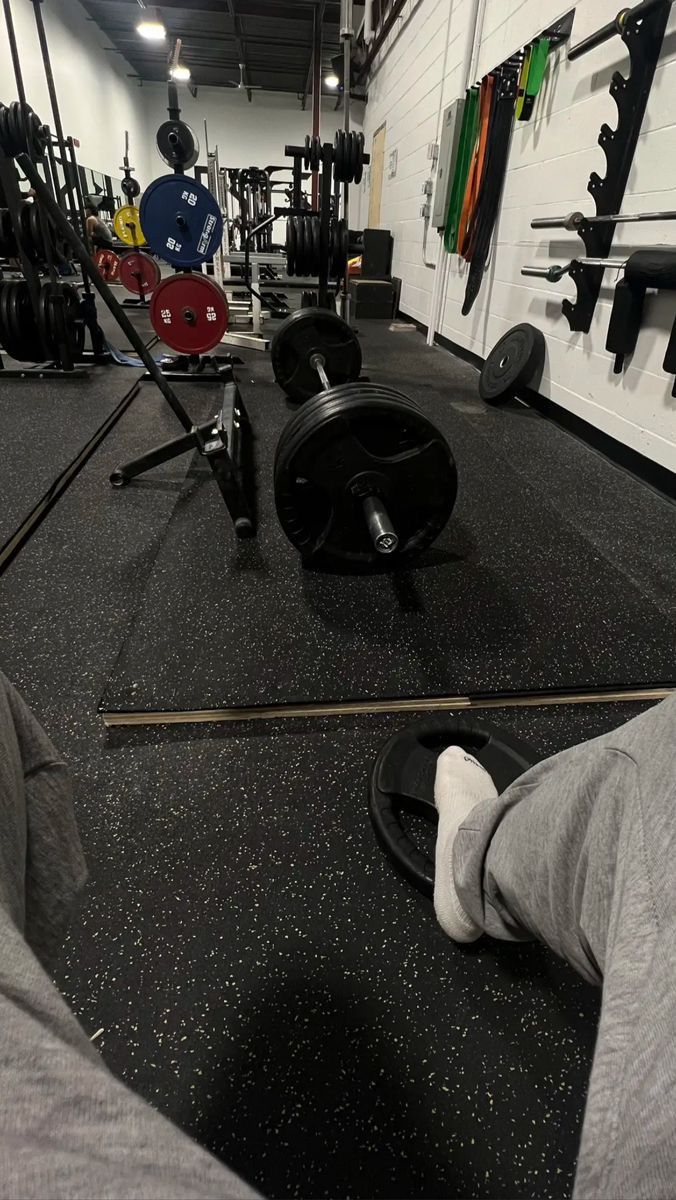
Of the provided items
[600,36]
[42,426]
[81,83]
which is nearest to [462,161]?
[600,36]

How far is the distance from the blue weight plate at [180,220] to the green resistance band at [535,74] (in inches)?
59.1

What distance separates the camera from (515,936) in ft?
1.91

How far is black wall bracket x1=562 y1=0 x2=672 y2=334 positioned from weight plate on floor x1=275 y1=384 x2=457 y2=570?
59.1 inches

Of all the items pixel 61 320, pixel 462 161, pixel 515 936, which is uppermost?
pixel 462 161

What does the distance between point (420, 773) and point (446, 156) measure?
4066 mm

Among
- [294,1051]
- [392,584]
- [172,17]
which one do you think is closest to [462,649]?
[392,584]

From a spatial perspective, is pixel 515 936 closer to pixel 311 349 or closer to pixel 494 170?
pixel 311 349

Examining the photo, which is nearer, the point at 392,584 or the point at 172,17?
the point at 392,584

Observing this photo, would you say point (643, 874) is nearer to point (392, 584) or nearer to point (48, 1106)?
point (48, 1106)

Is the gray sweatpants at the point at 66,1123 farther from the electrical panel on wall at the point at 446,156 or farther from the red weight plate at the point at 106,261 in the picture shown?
the red weight plate at the point at 106,261

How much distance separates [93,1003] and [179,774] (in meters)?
0.31

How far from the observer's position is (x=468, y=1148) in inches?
21.4

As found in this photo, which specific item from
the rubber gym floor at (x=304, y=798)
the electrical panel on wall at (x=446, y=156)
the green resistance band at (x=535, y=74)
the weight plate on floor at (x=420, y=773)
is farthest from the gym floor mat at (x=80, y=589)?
the electrical panel on wall at (x=446, y=156)

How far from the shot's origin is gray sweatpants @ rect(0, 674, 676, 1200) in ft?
0.64
